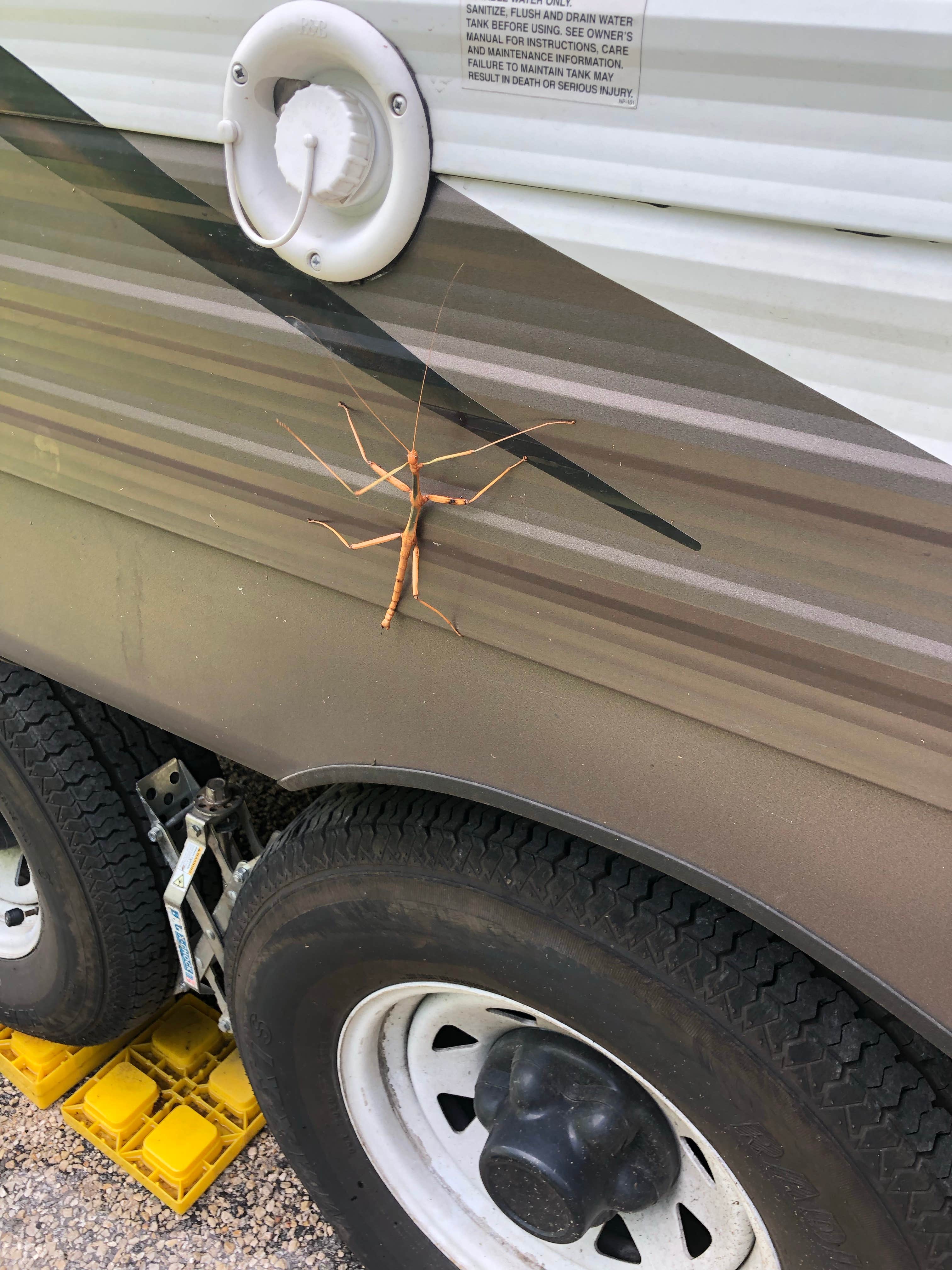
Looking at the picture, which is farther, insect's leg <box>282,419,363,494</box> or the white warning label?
insect's leg <box>282,419,363,494</box>

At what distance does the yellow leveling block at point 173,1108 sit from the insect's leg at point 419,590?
169cm

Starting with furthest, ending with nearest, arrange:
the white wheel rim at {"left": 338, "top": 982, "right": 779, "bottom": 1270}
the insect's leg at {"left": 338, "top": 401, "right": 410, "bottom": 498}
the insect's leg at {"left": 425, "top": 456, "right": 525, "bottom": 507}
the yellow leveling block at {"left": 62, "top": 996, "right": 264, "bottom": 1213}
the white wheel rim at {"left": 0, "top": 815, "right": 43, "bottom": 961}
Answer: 1. the white wheel rim at {"left": 0, "top": 815, "right": 43, "bottom": 961}
2. the yellow leveling block at {"left": 62, "top": 996, "right": 264, "bottom": 1213}
3. the white wheel rim at {"left": 338, "top": 982, "right": 779, "bottom": 1270}
4. the insect's leg at {"left": 338, "top": 401, "right": 410, "bottom": 498}
5. the insect's leg at {"left": 425, "top": 456, "right": 525, "bottom": 507}

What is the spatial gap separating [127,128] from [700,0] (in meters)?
0.84

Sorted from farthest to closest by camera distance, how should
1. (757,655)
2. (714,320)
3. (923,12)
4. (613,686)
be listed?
(613,686)
(757,655)
(714,320)
(923,12)

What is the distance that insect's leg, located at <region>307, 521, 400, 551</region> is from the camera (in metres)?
1.31

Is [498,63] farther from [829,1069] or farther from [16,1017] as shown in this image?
[16,1017]

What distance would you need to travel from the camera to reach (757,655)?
108cm

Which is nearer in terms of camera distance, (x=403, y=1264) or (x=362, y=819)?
(x=362, y=819)

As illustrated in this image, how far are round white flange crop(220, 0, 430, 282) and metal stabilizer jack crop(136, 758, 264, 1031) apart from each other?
1268 millimetres

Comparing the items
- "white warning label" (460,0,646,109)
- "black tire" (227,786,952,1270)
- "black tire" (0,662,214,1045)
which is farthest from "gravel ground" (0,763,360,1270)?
"white warning label" (460,0,646,109)

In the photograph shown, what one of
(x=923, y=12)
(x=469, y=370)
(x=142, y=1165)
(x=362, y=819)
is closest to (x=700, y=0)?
(x=923, y=12)

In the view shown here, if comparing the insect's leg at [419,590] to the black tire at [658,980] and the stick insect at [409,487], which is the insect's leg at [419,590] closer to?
the stick insect at [409,487]

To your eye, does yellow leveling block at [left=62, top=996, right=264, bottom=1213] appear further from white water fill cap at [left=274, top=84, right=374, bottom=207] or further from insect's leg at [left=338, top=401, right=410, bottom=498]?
white water fill cap at [left=274, top=84, right=374, bottom=207]

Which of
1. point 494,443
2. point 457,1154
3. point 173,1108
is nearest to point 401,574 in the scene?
point 494,443
